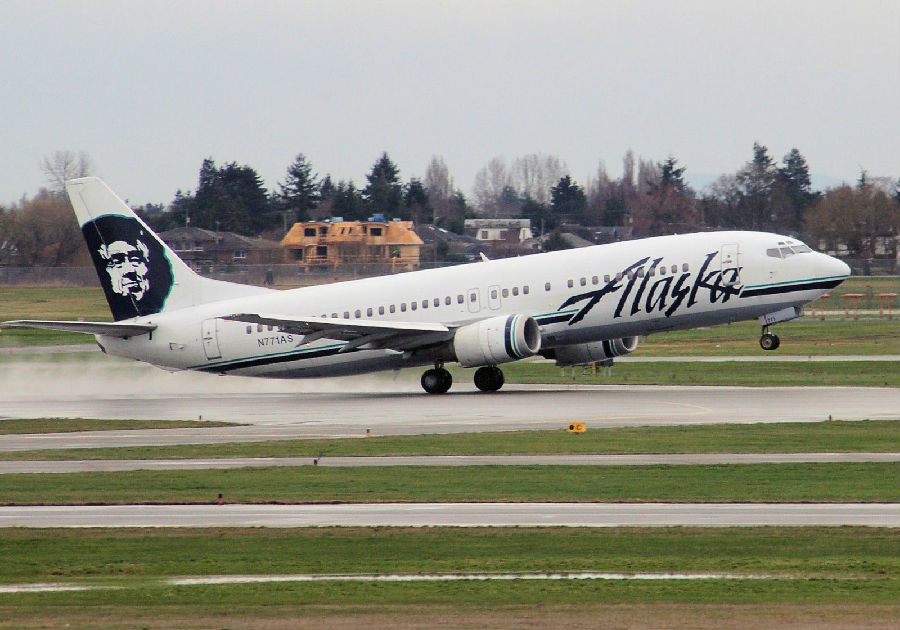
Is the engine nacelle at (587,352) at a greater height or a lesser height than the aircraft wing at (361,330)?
lesser

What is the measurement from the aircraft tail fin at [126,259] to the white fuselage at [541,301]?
69cm

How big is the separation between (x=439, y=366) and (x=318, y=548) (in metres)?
26.0

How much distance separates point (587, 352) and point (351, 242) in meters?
93.0

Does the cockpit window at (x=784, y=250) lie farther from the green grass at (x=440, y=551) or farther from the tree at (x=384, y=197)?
the tree at (x=384, y=197)

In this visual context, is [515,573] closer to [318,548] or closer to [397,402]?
[318,548]

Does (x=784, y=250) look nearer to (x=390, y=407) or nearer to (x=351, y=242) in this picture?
(x=390, y=407)

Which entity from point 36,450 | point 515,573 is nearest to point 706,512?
point 515,573

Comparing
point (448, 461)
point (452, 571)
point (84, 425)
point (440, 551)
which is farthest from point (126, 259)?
point (452, 571)

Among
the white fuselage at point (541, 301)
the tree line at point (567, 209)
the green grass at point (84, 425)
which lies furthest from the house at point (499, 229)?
the green grass at point (84, 425)

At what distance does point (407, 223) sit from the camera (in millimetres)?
151250

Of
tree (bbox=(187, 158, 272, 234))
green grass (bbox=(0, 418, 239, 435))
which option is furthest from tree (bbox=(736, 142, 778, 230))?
green grass (bbox=(0, 418, 239, 435))

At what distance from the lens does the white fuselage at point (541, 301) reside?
4084cm

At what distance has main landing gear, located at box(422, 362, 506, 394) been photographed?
44.2 meters

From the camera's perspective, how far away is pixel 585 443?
96.5ft
